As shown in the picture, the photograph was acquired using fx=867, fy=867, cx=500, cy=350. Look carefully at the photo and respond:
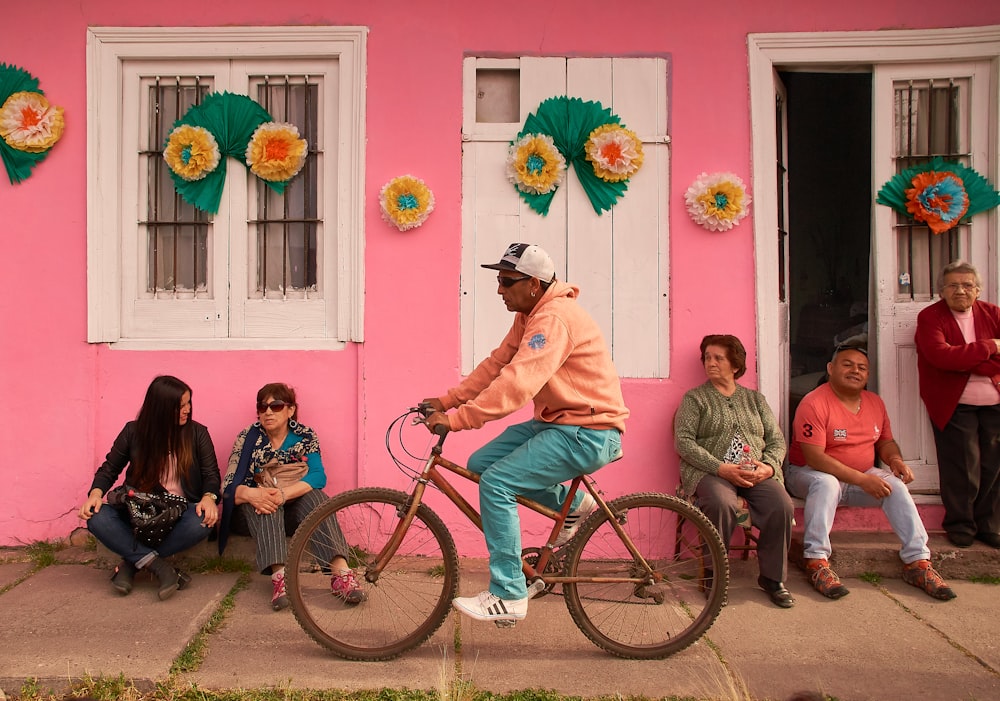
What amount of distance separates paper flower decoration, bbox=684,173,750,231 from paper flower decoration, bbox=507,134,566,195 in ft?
2.70

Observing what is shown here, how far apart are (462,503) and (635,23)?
125 inches

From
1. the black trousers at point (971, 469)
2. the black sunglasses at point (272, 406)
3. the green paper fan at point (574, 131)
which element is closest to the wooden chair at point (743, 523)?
the black trousers at point (971, 469)

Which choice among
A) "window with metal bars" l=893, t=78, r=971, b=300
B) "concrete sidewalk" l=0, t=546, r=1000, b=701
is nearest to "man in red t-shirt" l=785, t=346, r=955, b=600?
"concrete sidewalk" l=0, t=546, r=1000, b=701

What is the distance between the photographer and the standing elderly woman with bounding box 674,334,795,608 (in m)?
4.64

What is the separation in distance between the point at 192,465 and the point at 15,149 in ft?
7.47

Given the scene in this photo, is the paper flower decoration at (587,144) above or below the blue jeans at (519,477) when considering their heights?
above

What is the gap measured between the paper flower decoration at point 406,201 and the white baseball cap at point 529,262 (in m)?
1.58

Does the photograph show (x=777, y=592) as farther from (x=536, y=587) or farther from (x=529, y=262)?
(x=529, y=262)

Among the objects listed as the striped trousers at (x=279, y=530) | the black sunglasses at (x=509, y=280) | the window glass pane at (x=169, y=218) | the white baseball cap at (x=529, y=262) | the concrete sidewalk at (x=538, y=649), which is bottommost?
the concrete sidewalk at (x=538, y=649)

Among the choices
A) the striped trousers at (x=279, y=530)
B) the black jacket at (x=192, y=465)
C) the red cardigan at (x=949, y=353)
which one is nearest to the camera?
the striped trousers at (x=279, y=530)

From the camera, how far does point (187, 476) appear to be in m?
4.80

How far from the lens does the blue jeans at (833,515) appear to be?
4.85m

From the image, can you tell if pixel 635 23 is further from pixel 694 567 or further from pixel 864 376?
pixel 694 567

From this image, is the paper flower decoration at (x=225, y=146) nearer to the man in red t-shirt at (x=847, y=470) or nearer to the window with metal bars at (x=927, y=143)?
the man in red t-shirt at (x=847, y=470)
